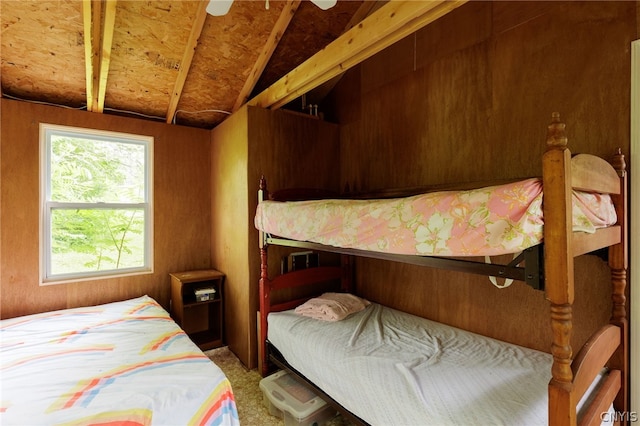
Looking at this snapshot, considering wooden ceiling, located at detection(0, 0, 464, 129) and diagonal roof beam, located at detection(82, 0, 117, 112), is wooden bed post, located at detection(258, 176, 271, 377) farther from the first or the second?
diagonal roof beam, located at detection(82, 0, 117, 112)

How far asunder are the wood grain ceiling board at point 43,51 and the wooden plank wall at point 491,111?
251 cm

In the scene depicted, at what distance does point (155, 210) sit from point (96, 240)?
60 cm

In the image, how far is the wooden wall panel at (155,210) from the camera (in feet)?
8.32

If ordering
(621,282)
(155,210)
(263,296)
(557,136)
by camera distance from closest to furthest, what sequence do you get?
(557,136) < (621,282) < (263,296) < (155,210)

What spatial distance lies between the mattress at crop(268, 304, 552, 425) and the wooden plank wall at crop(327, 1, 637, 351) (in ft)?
0.89

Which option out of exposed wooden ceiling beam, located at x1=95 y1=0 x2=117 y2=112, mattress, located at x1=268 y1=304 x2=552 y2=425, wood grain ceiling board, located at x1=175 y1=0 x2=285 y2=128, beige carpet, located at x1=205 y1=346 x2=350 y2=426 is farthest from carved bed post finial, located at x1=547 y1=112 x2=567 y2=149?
exposed wooden ceiling beam, located at x1=95 y1=0 x2=117 y2=112

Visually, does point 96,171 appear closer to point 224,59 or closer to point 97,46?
point 97,46

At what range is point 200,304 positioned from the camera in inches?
118

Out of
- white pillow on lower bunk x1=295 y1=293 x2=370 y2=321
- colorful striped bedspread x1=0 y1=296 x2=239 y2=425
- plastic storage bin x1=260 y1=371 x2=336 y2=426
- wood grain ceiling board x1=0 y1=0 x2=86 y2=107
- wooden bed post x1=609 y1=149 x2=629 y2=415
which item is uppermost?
wood grain ceiling board x1=0 y1=0 x2=86 y2=107

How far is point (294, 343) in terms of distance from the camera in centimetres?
210

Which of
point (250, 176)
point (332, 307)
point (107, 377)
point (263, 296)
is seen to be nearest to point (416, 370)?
point (332, 307)

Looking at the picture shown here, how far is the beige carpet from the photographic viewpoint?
2.02 m

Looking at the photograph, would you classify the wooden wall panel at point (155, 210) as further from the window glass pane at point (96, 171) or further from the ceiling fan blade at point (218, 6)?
the ceiling fan blade at point (218, 6)

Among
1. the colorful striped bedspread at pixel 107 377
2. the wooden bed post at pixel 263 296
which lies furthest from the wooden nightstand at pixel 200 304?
the wooden bed post at pixel 263 296
